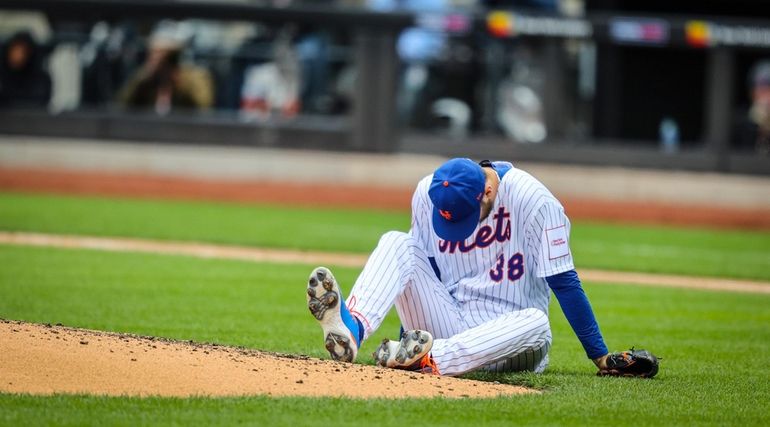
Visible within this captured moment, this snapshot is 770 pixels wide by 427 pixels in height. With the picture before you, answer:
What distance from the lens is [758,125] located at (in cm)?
1677

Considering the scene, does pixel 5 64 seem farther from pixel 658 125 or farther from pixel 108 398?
pixel 108 398

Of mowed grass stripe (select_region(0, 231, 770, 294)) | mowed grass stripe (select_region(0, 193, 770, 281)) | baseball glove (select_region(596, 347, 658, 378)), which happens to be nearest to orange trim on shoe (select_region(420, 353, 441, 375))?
baseball glove (select_region(596, 347, 658, 378))

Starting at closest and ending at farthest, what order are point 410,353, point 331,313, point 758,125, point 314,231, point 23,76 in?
point 331,313 < point 410,353 < point 314,231 < point 758,125 < point 23,76

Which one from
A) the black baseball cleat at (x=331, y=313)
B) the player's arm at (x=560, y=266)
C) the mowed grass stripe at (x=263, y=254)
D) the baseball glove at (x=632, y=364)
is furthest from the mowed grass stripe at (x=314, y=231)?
the black baseball cleat at (x=331, y=313)

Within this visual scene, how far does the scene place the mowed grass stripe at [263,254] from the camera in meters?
11.1

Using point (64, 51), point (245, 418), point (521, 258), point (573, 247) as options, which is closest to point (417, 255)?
point (521, 258)

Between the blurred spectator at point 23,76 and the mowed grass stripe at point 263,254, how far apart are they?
204 inches

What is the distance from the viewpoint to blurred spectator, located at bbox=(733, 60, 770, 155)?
16.6 meters

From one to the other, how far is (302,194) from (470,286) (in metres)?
10.9

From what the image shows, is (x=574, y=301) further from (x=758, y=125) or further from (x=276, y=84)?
(x=758, y=125)

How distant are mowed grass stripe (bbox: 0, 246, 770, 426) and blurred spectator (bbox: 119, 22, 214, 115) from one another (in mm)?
6048

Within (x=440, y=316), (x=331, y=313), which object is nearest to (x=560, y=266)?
(x=440, y=316)

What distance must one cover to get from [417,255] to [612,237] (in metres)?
9.02

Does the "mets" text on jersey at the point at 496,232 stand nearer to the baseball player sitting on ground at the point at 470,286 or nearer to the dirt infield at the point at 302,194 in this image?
the baseball player sitting on ground at the point at 470,286
